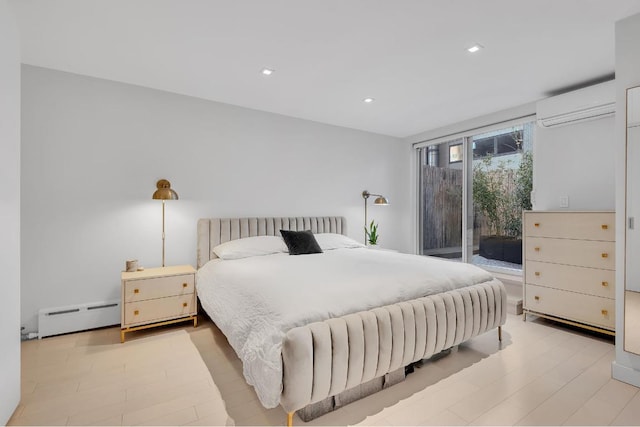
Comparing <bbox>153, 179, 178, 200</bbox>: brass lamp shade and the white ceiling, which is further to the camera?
<bbox>153, 179, 178, 200</bbox>: brass lamp shade

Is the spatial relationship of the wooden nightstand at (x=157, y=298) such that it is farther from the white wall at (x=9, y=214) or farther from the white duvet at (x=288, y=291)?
the white wall at (x=9, y=214)

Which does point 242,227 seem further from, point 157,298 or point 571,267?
point 571,267

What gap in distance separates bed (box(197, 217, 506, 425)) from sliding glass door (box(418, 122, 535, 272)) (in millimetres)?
1897

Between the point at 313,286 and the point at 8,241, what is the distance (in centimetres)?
175

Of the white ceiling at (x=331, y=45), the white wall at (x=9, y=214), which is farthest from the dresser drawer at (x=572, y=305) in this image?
the white wall at (x=9, y=214)

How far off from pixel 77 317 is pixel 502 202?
5135 mm

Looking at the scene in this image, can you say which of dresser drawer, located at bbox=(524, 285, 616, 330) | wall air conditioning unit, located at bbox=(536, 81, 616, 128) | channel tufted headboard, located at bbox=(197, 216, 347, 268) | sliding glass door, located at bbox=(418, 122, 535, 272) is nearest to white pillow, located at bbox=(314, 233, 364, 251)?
channel tufted headboard, located at bbox=(197, 216, 347, 268)

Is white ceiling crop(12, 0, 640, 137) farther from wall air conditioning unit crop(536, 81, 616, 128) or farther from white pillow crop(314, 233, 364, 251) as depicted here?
white pillow crop(314, 233, 364, 251)

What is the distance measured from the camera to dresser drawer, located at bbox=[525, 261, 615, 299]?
2682mm

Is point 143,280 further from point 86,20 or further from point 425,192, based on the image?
point 425,192

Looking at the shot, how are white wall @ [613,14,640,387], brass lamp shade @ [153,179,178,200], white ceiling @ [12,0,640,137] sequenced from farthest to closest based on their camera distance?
brass lamp shade @ [153,179,178,200]
white wall @ [613,14,640,387]
white ceiling @ [12,0,640,137]

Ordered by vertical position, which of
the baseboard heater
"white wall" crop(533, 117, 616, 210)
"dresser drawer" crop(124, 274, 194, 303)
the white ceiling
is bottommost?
the baseboard heater

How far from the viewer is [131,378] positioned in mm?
2133

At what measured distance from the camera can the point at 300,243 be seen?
3418 millimetres
